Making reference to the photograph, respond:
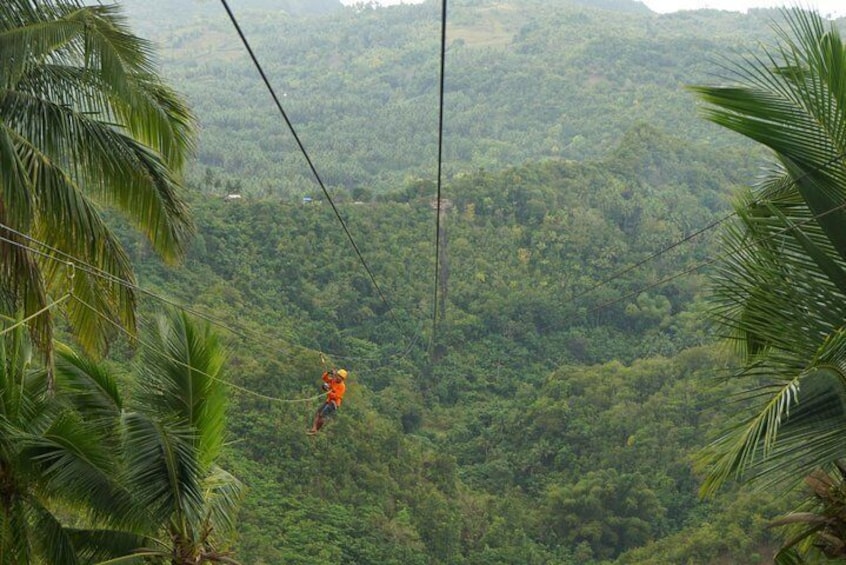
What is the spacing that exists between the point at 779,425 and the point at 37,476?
13.8 feet

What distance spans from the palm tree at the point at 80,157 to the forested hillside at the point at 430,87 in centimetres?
3411

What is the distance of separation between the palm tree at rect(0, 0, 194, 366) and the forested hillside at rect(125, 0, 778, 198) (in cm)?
3411

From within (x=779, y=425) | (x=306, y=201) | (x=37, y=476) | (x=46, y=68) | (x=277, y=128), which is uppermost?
(x=46, y=68)

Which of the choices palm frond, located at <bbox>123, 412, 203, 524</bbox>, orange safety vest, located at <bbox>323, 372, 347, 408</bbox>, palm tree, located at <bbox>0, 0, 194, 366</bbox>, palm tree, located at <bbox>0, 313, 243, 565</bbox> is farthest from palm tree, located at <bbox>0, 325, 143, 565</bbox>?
orange safety vest, located at <bbox>323, 372, 347, 408</bbox>

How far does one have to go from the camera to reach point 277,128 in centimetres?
6738

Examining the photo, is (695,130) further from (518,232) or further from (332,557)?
(332,557)

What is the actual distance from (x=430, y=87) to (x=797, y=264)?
3164 inches

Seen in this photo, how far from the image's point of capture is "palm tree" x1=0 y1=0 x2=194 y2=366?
221 inches

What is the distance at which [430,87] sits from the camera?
272ft

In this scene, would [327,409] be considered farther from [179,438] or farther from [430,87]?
[430,87]

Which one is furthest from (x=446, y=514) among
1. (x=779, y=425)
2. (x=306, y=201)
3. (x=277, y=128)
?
(x=277, y=128)

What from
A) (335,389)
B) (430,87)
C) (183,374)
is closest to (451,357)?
(335,389)

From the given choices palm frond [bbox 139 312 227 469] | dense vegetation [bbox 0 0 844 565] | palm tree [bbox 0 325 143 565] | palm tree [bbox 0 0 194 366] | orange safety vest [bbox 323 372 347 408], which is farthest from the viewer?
dense vegetation [bbox 0 0 844 565]

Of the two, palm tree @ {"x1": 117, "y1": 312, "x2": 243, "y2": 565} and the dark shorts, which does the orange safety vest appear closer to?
the dark shorts
